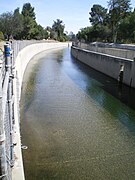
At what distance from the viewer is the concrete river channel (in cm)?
630

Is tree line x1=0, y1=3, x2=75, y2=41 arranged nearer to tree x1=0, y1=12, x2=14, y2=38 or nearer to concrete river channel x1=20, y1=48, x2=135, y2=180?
tree x1=0, y1=12, x2=14, y2=38

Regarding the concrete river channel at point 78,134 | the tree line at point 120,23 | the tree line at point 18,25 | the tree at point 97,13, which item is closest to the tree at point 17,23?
the tree line at point 18,25

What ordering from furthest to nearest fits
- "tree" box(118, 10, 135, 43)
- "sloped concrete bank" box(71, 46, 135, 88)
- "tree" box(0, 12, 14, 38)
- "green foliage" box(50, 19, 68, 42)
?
"green foliage" box(50, 19, 68, 42) < "tree" box(0, 12, 14, 38) < "tree" box(118, 10, 135, 43) < "sloped concrete bank" box(71, 46, 135, 88)

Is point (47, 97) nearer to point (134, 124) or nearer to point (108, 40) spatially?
point (134, 124)

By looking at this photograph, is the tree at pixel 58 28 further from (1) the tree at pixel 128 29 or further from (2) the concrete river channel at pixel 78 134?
(2) the concrete river channel at pixel 78 134

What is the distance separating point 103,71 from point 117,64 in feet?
14.3

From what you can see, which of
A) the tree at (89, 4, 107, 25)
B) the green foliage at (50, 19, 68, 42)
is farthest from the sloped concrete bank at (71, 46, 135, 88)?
the green foliage at (50, 19, 68, 42)

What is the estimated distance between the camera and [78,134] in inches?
336

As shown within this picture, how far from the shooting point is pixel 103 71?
23.7 meters

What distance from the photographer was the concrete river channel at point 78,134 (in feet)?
20.7

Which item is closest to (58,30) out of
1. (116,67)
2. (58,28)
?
(58,28)

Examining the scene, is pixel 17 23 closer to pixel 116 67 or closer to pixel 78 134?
pixel 116 67

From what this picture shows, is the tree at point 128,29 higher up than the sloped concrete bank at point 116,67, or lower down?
higher up

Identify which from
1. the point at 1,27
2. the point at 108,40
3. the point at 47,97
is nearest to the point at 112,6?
the point at 108,40
